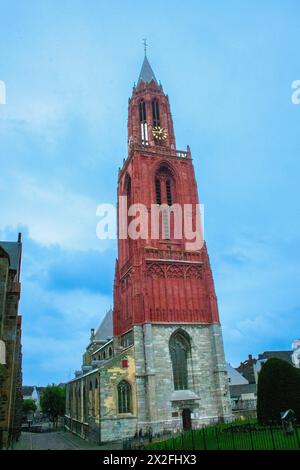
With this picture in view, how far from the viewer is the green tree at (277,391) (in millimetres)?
22938

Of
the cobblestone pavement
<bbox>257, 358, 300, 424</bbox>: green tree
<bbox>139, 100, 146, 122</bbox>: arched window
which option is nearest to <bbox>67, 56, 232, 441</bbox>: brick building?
the cobblestone pavement

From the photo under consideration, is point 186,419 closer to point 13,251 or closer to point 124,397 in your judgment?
point 124,397

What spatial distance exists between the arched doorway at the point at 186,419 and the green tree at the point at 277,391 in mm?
10274

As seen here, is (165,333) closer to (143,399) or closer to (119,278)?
(143,399)

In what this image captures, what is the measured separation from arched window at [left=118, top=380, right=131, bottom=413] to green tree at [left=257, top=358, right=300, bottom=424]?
12.0m

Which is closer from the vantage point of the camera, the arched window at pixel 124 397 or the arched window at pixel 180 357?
the arched window at pixel 124 397

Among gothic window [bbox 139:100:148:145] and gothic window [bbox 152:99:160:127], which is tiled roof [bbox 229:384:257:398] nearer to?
gothic window [bbox 139:100:148:145]

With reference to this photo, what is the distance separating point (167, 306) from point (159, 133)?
2400 centimetres

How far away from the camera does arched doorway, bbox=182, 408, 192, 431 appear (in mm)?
32088

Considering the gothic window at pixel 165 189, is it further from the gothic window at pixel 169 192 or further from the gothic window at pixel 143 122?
the gothic window at pixel 143 122

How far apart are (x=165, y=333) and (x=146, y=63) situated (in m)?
42.7

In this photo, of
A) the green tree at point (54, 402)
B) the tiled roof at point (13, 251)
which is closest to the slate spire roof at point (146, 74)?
the tiled roof at point (13, 251)

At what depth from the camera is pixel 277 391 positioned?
23.5 m
